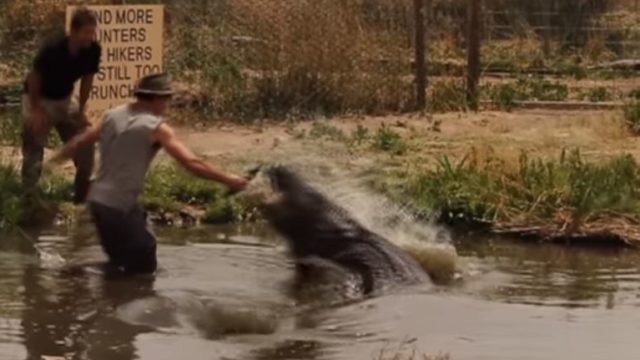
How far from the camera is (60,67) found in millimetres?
12938

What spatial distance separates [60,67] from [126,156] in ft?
10.9

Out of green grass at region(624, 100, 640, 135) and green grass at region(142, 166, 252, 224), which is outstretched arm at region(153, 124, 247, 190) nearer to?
green grass at region(142, 166, 252, 224)

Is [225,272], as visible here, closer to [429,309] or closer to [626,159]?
[429,309]

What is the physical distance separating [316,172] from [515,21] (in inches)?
742

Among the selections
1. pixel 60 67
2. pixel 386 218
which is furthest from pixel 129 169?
pixel 60 67

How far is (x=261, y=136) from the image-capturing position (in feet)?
57.8

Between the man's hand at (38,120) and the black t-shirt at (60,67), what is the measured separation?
0.16 m

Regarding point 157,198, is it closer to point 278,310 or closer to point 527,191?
point 527,191

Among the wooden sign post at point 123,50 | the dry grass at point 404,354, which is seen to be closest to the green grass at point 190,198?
→ the wooden sign post at point 123,50

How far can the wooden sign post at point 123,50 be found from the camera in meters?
16.1

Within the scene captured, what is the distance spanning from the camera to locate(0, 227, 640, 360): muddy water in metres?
8.73

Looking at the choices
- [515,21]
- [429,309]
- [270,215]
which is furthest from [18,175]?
[515,21]

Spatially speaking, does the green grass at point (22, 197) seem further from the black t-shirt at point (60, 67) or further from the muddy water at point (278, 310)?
the black t-shirt at point (60, 67)

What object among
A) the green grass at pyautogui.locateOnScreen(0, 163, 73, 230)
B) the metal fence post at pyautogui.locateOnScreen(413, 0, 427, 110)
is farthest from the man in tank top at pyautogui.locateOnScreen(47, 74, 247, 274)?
the metal fence post at pyautogui.locateOnScreen(413, 0, 427, 110)
